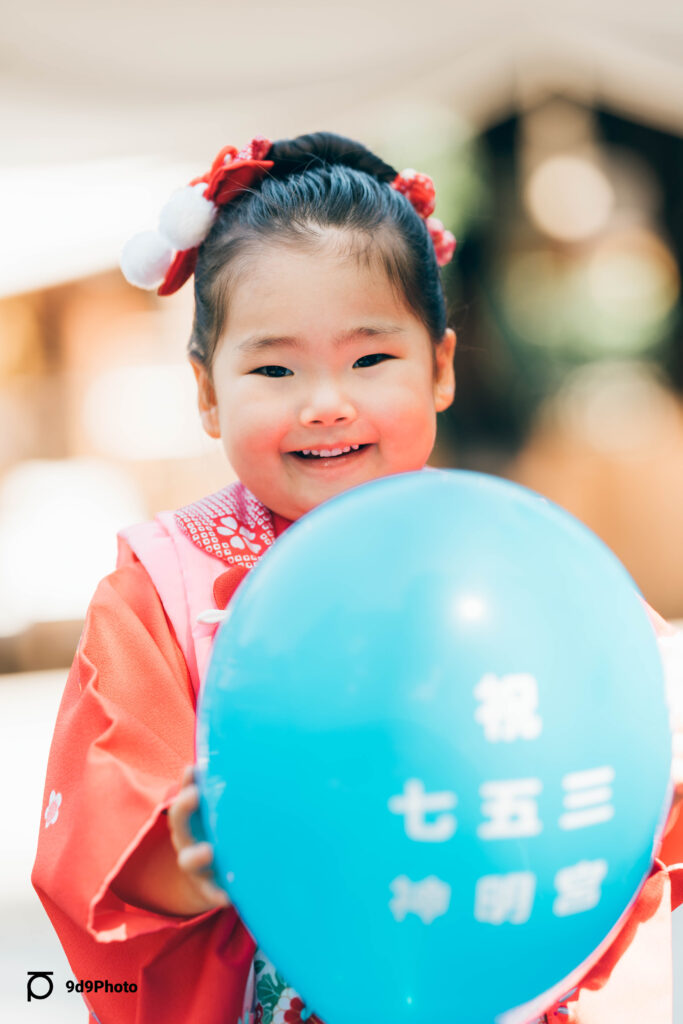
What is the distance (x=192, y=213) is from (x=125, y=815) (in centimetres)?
93

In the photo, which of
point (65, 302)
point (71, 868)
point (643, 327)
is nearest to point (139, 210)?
point (65, 302)

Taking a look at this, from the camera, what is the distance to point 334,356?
4.51 feet

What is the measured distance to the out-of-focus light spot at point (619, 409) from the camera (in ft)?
19.8

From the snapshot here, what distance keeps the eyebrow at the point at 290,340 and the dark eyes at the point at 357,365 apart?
0.03 metres

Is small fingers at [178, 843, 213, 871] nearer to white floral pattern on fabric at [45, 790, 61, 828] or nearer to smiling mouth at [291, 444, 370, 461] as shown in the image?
white floral pattern on fabric at [45, 790, 61, 828]

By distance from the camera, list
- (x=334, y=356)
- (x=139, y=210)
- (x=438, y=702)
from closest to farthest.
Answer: (x=438, y=702)
(x=334, y=356)
(x=139, y=210)

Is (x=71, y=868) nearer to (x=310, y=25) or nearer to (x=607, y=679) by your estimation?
(x=607, y=679)

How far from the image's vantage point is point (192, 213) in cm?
156

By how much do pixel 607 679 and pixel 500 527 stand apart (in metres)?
0.18

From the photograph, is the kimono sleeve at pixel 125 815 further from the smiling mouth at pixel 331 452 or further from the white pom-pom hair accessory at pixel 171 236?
A: the white pom-pom hair accessory at pixel 171 236

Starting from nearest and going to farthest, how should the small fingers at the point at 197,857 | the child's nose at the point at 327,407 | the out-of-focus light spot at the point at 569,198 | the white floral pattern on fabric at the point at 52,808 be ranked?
the small fingers at the point at 197,857
the white floral pattern on fabric at the point at 52,808
the child's nose at the point at 327,407
the out-of-focus light spot at the point at 569,198

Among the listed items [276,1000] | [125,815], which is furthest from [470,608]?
[276,1000]

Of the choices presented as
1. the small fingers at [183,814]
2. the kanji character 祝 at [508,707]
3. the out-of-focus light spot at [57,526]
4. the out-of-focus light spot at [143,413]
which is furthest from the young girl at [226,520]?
the out-of-focus light spot at [57,526]

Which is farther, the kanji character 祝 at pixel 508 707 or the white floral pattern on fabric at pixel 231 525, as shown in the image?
the white floral pattern on fabric at pixel 231 525
